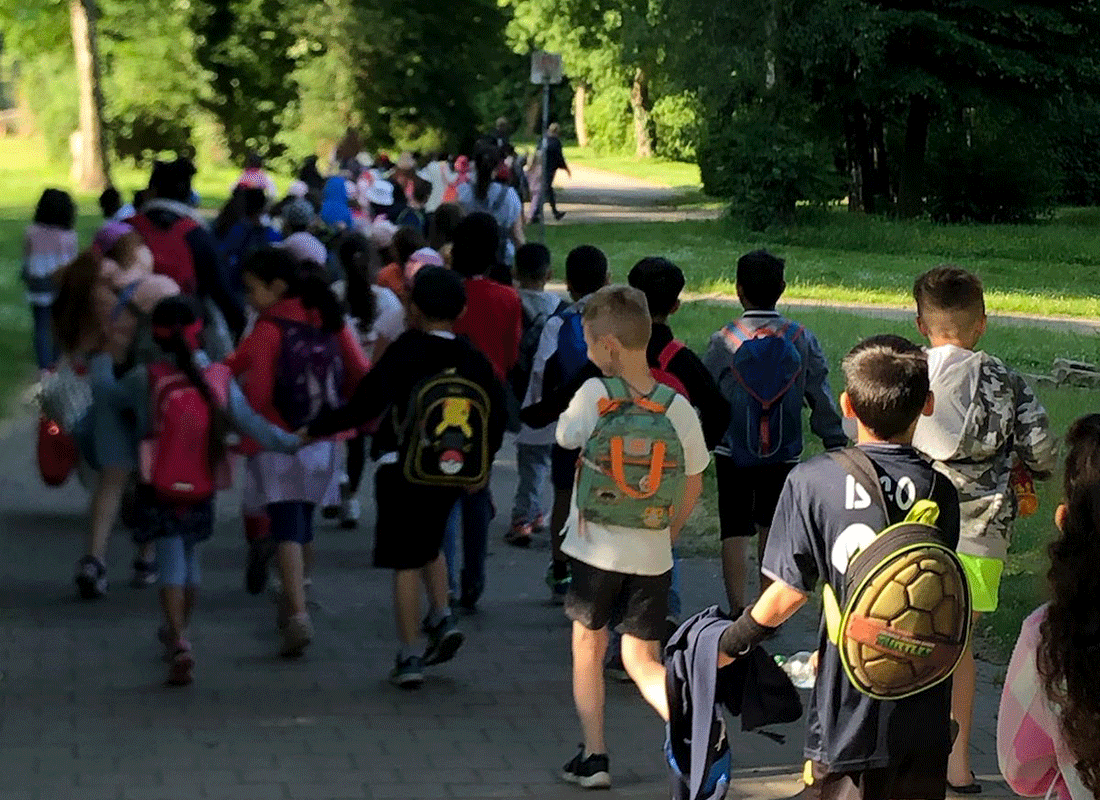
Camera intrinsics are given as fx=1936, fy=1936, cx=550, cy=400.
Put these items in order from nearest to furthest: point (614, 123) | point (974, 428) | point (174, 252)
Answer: point (974, 428) → point (174, 252) → point (614, 123)

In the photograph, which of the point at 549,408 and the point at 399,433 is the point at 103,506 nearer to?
the point at 399,433

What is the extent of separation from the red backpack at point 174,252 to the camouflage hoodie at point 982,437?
574 cm

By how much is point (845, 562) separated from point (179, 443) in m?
3.50

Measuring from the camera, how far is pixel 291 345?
772cm

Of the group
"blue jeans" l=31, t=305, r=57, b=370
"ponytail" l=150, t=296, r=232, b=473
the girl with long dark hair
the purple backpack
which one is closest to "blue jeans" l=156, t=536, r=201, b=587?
"ponytail" l=150, t=296, r=232, b=473

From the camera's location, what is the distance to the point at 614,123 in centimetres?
7219

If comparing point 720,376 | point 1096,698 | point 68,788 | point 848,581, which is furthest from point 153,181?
point 1096,698

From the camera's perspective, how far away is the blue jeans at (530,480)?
9.74m

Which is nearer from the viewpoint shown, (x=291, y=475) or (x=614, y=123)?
(x=291, y=475)

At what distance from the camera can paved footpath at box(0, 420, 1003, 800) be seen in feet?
20.6

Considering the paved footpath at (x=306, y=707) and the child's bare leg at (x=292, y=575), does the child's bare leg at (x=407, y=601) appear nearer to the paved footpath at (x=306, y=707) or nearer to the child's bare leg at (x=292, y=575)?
the paved footpath at (x=306, y=707)

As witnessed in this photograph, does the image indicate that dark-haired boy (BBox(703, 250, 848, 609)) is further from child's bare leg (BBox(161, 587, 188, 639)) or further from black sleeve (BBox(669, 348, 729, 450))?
child's bare leg (BBox(161, 587, 188, 639))

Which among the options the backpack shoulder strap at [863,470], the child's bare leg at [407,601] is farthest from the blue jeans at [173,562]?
the backpack shoulder strap at [863,470]

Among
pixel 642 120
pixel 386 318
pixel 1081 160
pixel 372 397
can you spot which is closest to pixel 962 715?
pixel 372 397
